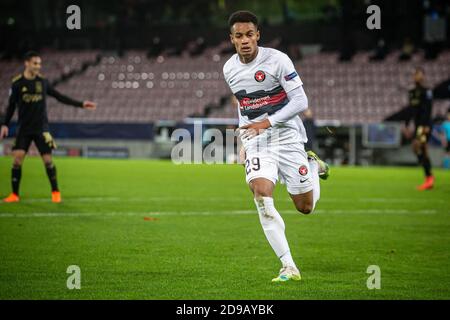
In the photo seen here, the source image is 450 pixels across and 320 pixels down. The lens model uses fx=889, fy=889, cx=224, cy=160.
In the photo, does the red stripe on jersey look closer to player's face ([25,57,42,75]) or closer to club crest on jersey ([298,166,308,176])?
club crest on jersey ([298,166,308,176])

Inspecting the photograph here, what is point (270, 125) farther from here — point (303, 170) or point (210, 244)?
point (210, 244)

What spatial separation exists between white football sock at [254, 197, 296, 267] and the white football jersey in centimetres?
75

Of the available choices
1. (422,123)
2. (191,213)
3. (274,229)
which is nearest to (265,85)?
(274,229)

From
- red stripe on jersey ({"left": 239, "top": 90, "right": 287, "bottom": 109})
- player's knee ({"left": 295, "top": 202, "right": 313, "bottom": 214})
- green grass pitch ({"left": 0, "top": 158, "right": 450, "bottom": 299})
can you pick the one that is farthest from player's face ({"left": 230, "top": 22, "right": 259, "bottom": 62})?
green grass pitch ({"left": 0, "top": 158, "right": 450, "bottom": 299})

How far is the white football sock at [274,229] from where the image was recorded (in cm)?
817

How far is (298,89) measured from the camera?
8375 millimetres

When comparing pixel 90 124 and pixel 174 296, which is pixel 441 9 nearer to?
Answer: pixel 90 124

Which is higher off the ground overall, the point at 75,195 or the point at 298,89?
the point at 298,89

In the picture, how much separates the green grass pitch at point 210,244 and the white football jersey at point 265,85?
145cm

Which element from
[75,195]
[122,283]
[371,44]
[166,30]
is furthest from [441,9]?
[122,283]

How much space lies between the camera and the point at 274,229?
8242 millimetres

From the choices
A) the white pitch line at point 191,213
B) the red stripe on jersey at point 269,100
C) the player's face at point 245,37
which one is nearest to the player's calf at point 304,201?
the red stripe on jersey at point 269,100

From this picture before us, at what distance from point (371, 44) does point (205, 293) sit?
127ft

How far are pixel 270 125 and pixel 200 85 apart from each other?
3556 centimetres
